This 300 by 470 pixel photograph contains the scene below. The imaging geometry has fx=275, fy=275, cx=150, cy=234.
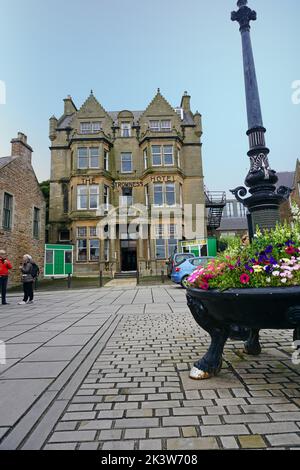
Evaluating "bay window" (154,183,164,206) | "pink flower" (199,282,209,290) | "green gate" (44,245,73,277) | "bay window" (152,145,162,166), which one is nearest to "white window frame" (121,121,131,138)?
"bay window" (152,145,162,166)

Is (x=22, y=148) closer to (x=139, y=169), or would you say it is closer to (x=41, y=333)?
(x=139, y=169)

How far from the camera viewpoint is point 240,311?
254 cm

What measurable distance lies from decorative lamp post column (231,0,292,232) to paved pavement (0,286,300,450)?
2.58 m

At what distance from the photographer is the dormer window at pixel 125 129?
90.8 ft

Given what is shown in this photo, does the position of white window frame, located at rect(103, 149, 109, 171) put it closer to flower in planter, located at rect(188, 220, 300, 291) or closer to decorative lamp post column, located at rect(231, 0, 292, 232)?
decorative lamp post column, located at rect(231, 0, 292, 232)

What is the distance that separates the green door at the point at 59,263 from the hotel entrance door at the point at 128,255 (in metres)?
5.76

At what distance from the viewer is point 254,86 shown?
6777mm

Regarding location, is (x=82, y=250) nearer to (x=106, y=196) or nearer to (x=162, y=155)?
(x=106, y=196)

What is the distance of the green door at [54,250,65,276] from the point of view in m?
22.2

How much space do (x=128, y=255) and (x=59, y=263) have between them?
22.6ft

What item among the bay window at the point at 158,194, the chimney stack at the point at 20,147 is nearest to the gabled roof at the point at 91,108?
the chimney stack at the point at 20,147

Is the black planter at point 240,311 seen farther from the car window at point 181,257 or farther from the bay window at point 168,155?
the bay window at point 168,155
